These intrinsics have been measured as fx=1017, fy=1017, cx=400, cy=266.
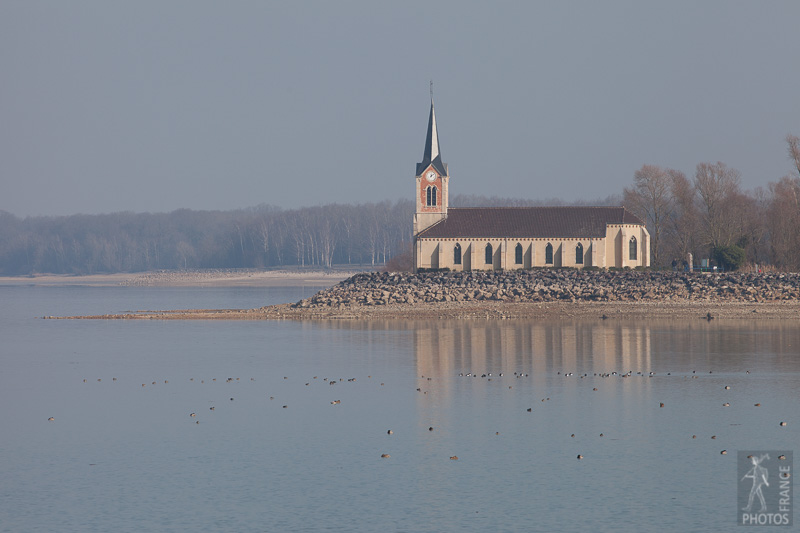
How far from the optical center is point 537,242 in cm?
7231

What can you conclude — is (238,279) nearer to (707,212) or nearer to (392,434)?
(707,212)

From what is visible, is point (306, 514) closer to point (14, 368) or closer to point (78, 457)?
point (78, 457)

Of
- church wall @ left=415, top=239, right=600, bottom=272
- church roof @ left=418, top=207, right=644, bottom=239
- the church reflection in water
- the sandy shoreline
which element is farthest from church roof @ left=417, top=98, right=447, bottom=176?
the sandy shoreline

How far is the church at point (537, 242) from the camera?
7200 centimetres

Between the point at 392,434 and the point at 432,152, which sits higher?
the point at 432,152

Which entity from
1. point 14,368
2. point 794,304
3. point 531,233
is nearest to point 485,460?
point 14,368

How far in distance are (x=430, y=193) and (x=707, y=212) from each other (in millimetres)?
23509

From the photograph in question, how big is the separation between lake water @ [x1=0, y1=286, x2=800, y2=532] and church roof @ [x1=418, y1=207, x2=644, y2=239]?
94.5 ft

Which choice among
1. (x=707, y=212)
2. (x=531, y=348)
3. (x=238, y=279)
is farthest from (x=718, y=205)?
(x=238, y=279)

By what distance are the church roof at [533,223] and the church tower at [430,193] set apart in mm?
1585

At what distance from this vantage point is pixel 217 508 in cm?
1758

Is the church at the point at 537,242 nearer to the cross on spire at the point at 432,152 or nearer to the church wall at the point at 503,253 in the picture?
the church wall at the point at 503,253

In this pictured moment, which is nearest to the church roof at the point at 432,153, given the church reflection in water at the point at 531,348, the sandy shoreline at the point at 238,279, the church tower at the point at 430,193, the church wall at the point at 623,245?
the church tower at the point at 430,193

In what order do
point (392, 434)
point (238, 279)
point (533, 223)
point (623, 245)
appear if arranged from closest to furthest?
point (392, 434) < point (623, 245) < point (533, 223) < point (238, 279)
